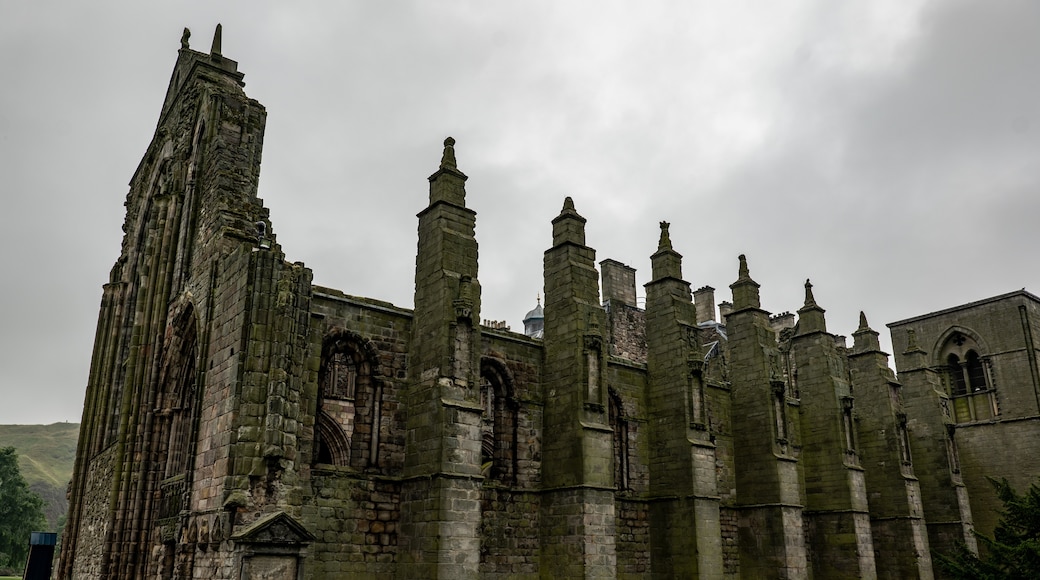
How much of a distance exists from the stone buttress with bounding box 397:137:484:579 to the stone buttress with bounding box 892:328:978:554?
1895 cm

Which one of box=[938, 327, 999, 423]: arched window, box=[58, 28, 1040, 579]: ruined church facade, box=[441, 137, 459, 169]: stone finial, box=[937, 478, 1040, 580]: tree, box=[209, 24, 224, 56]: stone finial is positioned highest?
box=[209, 24, 224, 56]: stone finial

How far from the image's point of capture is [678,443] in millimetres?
18594

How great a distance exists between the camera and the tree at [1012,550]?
1436cm

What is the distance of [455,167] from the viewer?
53.9 ft

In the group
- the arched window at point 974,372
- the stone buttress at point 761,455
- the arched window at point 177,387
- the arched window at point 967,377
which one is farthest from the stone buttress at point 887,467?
the arched window at point 177,387

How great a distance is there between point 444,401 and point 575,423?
12.0 ft

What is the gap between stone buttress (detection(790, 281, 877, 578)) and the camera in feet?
70.8

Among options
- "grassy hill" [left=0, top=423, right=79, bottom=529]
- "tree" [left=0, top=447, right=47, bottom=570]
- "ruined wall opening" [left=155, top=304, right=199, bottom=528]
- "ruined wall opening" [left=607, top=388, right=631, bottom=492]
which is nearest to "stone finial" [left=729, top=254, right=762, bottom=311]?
"ruined wall opening" [left=607, top=388, right=631, bottom=492]

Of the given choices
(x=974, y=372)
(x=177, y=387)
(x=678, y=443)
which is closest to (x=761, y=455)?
(x=678, y=443)

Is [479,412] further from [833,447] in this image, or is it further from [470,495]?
[833,447]

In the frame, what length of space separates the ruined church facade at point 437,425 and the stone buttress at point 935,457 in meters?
0.10

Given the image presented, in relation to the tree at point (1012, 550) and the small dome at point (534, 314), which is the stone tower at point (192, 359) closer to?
the tree at point (1012, 550)

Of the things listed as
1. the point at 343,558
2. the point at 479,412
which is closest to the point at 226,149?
the point at 479,412

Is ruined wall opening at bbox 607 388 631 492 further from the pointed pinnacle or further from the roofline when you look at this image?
the roofline
